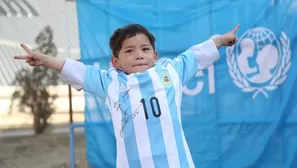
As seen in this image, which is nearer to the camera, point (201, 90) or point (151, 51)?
point (151, 51)

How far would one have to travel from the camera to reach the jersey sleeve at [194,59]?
205 cm

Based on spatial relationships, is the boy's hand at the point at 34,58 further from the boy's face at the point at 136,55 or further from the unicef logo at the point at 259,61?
the unicef logo at the point at 259,61

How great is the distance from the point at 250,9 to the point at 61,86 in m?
2.89

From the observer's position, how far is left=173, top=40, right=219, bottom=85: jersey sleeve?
2.05 meters

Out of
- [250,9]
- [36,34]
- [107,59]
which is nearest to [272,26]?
[250,9]

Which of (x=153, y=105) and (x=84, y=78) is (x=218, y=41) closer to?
(x=153, y=105)

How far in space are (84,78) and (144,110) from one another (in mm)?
322

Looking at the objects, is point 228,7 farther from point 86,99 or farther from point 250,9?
point 86,99

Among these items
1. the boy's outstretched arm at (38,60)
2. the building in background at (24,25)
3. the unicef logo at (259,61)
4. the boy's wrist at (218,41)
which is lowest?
the boy's outstretched arm at (38,60)

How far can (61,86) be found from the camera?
5.69m

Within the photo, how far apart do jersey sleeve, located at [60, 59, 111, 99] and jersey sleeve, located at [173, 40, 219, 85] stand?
334 millimetres

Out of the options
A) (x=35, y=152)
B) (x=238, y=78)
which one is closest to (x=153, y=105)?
(x=238, y=78)

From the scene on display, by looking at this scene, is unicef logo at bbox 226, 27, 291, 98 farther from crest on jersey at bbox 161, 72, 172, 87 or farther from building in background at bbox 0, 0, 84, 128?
crest on jersey at bbox 161, 72, 172, 87

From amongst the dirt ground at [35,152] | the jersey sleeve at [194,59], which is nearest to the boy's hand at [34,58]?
the jersey sleeve at [194,59]
